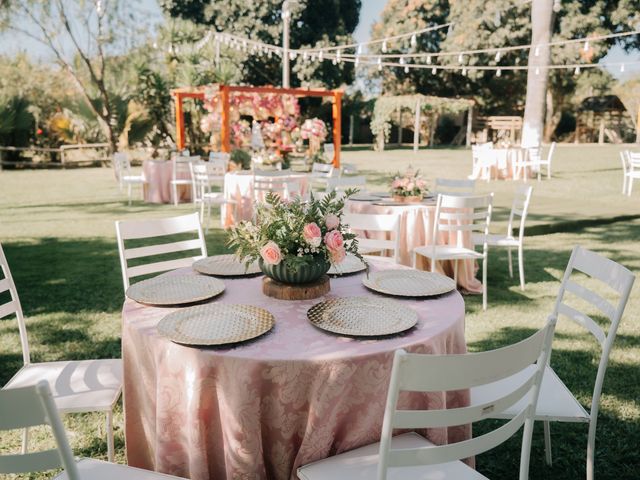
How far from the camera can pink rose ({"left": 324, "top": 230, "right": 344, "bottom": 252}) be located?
2016 mm

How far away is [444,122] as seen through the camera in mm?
30672

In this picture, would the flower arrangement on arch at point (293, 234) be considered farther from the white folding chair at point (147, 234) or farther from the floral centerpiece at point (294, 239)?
the white folding chair at point (147, 234)

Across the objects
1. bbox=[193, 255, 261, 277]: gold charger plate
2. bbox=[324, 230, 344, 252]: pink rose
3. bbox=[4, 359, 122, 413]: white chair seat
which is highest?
bbox=[324, 230, 344, 252]: pink rose

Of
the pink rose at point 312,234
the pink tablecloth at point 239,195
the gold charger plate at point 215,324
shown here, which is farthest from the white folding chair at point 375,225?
the pink tablecloth at point 239,195

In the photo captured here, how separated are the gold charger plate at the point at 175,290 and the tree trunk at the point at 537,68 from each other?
13294mm

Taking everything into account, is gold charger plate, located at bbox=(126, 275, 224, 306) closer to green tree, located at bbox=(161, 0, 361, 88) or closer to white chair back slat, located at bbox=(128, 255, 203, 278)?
white chair back slat, located at bbox=(128, 255, 203, 278)

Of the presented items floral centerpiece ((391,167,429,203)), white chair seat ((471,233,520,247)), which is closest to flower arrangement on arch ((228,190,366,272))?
floral centerpiece ((391,167,429,203))

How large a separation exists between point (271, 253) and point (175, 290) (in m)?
0.53

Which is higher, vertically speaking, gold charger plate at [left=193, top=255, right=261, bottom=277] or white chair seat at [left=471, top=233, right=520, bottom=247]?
gold charger plate at [left=193, top=255, right=261, bottom=277]

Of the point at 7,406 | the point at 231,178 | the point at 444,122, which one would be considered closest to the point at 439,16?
the point at 444,122

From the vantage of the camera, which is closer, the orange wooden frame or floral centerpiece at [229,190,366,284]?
floral centerpiece at [229,190,366,284]

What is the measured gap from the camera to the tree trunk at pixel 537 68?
1344cm

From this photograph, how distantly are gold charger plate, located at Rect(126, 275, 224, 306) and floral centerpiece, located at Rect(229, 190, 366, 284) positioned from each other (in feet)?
0.80

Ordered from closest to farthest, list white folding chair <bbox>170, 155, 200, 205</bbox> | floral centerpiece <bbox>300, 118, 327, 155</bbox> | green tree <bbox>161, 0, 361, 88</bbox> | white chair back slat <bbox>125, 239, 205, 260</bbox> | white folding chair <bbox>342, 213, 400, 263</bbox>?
white chair back slat <bbox>125, 239, 205, 260</bbox> < white folding chair <bbox>342, 213, 400, 263</bbox> < floral centerpiece <bbox>300, 118, 327, 155</bbox> < white folding chair <bbox>170, 155, 200, 205</bbox> < green tree <bbox>161, 0, 361, 88</bbox>
